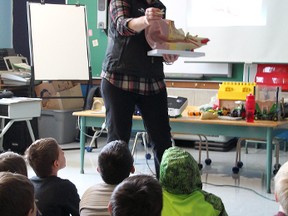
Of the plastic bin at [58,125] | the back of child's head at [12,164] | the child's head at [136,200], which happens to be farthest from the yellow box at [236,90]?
the child's head at [136,200]

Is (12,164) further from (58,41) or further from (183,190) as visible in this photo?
(58,41)

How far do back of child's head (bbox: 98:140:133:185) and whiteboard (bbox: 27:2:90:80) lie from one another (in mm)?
3598

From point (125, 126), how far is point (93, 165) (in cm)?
224

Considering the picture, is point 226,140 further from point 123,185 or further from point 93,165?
point 123,185

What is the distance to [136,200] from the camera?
121 centimetres

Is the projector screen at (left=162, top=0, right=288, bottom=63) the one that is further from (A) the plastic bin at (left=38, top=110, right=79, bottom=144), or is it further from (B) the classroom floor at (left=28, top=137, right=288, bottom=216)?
(A) the plastic bin at (left=38, top=110, right=79, bottom=144)

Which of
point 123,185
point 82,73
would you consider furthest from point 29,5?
point 123,185

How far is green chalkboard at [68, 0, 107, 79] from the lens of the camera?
20.4 ft

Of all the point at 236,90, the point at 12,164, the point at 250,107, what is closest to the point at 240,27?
the point at 236,90

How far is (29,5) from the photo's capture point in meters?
5.27

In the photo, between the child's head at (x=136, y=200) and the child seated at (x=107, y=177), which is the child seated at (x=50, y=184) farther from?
the child's head at (x=136, y=200)

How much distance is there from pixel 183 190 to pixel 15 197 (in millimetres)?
693

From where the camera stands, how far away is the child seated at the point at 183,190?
1655 mm

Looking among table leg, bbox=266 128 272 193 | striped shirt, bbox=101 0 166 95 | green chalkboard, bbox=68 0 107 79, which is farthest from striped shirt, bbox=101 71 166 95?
green chalkboard, bbox=68 0 107 79
